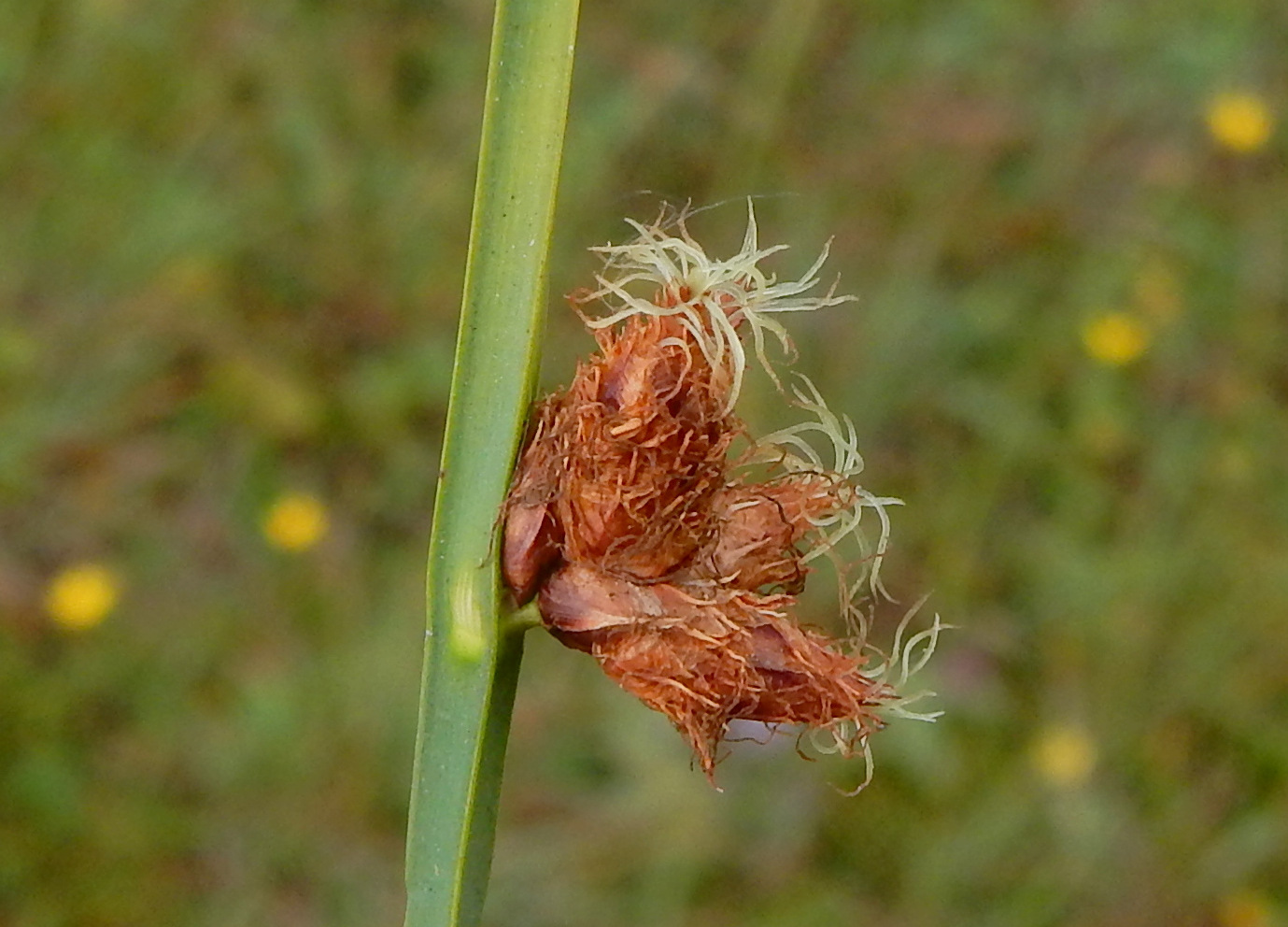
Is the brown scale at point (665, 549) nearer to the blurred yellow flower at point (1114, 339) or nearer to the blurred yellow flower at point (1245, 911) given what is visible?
the blurred yellow flower at point (1245, 911)

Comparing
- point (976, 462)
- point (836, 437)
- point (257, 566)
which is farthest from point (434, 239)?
point (836, 437)

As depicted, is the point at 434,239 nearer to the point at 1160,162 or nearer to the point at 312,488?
the point at 312,488

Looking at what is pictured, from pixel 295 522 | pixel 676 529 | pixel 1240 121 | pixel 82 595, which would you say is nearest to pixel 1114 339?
pixel 1240 121

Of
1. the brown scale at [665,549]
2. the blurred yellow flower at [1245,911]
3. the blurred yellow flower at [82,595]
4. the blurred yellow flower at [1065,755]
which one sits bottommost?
the blurred yellow flower at [1245,911]

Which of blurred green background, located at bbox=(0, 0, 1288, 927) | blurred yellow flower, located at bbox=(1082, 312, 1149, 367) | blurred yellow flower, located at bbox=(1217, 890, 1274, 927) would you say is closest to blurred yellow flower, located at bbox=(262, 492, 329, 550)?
blurred green background, located at bbox=(0, 0, 1288, 927)

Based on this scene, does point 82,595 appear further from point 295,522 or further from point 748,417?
point 748,417

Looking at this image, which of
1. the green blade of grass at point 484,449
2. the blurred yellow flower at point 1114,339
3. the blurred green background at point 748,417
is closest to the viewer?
the green blade of grass at point 484,449

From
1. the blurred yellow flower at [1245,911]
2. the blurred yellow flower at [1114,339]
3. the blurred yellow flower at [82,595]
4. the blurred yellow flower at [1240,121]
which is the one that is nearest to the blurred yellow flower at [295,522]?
the blurred yellow flower at [82,595]
